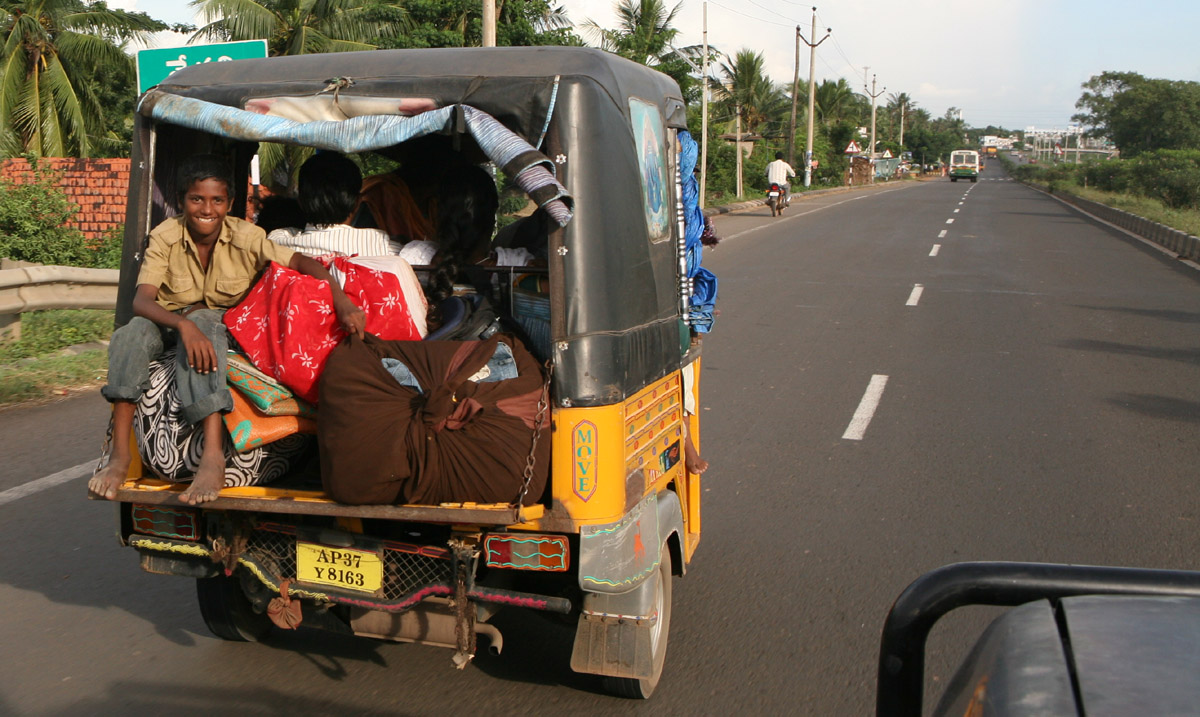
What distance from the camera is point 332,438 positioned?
9.80 ft

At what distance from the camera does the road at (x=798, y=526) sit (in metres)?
3.68

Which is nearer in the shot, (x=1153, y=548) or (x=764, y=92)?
(x=1153, y=548)

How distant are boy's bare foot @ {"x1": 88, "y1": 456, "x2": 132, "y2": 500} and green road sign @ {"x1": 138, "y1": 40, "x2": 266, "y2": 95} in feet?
28.7

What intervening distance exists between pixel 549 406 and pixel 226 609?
1632 mm

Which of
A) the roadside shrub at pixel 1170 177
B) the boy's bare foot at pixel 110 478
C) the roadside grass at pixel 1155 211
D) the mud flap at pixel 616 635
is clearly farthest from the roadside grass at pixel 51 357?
the roadside shrub at pixel 1170 177

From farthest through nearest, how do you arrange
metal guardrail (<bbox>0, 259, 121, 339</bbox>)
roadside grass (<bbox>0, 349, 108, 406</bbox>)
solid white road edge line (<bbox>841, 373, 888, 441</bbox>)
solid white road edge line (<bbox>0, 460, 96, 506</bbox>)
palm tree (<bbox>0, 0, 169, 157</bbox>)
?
1. palm tree (<bbox>0, 0, 169, 157</bbox>)
2. metal guardrail (<bbox>0, 259, 121, 339</bbox>)
3. roadside grass (<bbox>0, 349, 108, 406</bbox>)
4. solid white road edge line (<bbox>841, 373, 888, 441</bbox>)
5. solid white road edge line (<bbox>0, 460, 96, 506</bbox>)

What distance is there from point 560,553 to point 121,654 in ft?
6.16

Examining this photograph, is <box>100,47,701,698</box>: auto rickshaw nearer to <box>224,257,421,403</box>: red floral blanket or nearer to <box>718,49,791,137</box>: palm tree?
<box>224,257,421,403</box>: red floral blanket

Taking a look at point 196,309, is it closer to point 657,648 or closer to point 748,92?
point 657,648

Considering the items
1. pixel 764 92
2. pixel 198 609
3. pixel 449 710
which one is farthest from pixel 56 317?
pixel 764 92

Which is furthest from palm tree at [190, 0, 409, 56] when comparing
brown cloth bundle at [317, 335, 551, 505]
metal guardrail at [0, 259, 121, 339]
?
brown cloth bundle at [317, 335, 551, 505]

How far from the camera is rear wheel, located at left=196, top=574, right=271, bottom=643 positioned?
3861 mm

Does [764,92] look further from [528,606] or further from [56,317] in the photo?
[528,606]

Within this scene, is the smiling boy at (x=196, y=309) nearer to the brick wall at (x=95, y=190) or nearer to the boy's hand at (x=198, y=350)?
the boy's hand at (x=198, y=350)
